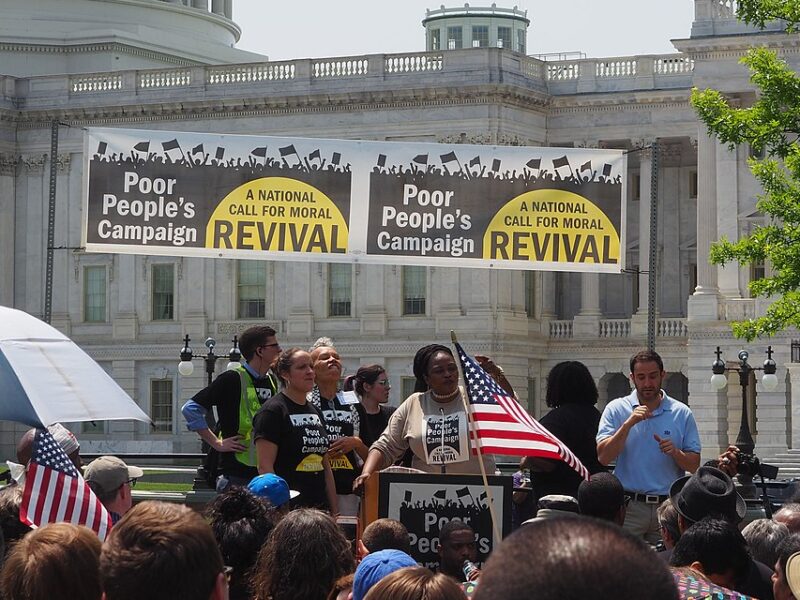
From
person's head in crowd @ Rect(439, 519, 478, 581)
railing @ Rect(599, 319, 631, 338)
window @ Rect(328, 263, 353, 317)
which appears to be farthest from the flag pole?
window @ Rect(328, 263, 353, 317)

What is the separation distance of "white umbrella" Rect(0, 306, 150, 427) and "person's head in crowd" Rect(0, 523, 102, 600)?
4.19m

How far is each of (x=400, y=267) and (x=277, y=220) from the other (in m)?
43.7

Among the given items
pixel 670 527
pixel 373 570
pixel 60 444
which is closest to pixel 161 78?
pixel 60 444

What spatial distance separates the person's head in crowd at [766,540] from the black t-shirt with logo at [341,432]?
13.0ft

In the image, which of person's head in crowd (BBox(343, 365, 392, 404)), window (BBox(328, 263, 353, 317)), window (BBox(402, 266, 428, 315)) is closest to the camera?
person's head in crowd (BBox(343, 365, 392, 404))

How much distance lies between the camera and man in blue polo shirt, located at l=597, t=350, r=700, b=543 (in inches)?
501

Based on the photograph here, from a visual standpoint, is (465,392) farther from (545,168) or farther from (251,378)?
(545,168)

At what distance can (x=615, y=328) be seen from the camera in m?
63.7

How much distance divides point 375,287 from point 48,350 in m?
52.9

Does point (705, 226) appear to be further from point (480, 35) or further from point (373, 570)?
point (373, 570)

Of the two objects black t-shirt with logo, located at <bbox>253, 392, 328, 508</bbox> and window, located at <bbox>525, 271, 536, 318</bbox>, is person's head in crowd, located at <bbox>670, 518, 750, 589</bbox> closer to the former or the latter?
black t-shirt with logo, located at <bbox>253, 392, 328, 508</bbox>

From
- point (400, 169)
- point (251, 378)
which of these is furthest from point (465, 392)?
point (400, 169)

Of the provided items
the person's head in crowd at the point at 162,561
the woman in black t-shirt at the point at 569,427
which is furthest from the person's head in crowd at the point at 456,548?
the person's head in crowd at the point at 162,561

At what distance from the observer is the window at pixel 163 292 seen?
67250mm
